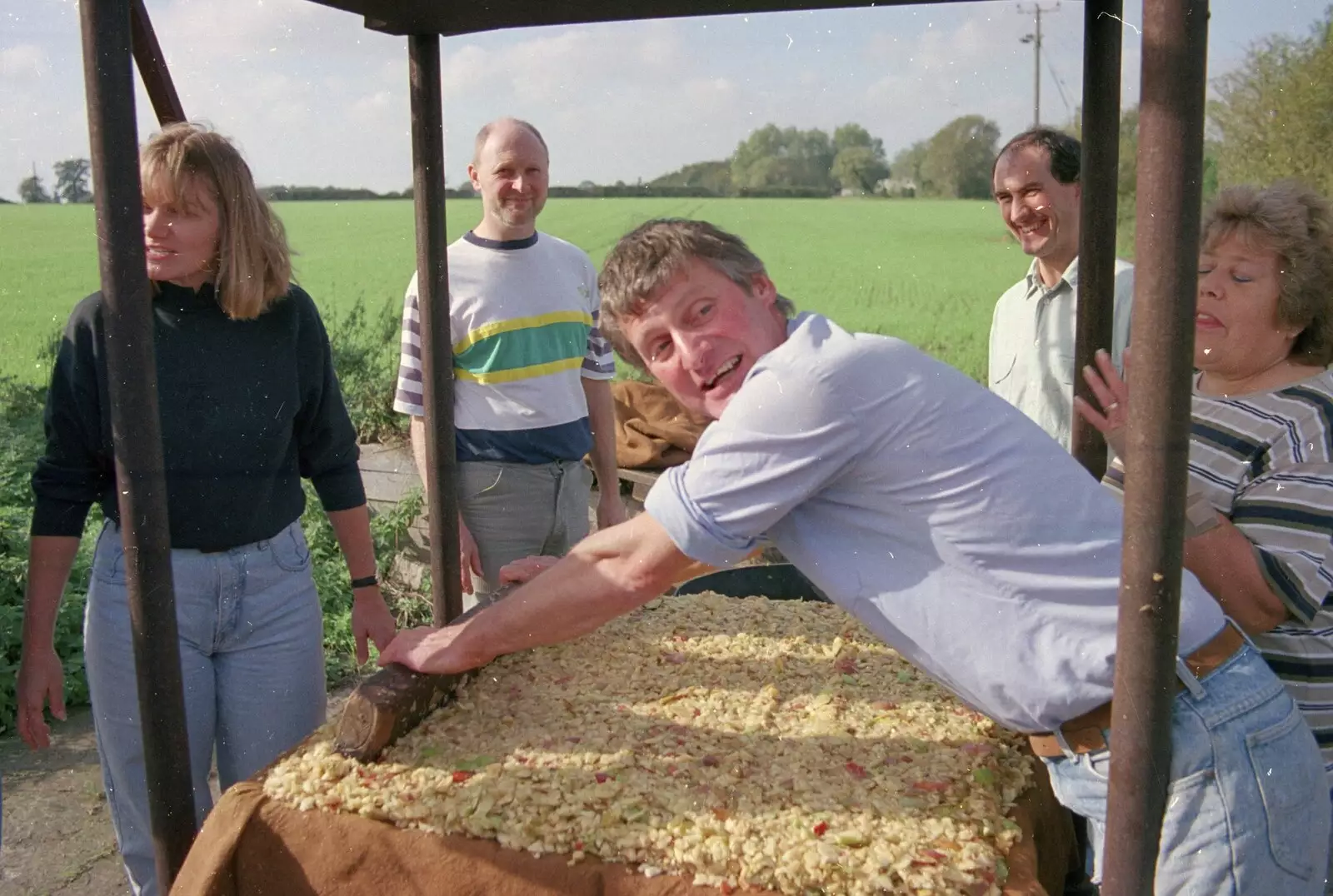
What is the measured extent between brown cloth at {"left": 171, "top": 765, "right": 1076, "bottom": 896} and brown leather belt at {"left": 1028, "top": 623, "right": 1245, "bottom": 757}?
0.20 m

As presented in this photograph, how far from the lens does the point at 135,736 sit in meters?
2.02

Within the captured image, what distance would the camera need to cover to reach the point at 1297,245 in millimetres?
1788

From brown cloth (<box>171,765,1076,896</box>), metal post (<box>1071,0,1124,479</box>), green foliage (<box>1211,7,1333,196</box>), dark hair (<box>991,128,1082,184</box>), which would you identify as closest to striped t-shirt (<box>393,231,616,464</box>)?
dark hair (<box>991,128,1082,184</box>)

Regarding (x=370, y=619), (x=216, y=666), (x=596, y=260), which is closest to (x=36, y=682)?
(x=216, y=666)

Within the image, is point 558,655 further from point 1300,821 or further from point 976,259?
point 976,259

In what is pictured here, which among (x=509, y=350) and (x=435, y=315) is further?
(x=509, y=350)

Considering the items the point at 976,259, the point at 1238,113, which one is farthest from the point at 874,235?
the point at 1238,113

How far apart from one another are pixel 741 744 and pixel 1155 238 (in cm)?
105

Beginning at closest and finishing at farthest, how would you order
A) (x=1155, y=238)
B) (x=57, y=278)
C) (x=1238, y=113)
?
(x=1155, y=238) → (x=57, y=278) → (x=1238, y=113)

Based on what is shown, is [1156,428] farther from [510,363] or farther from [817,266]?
[817,266]

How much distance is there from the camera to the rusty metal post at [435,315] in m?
2.43

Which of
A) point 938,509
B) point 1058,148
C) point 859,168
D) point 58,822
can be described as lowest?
point 58,822

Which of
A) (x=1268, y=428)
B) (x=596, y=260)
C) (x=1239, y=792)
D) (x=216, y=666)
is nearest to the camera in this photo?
(x=1239, y=792)

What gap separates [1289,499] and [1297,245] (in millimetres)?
437
